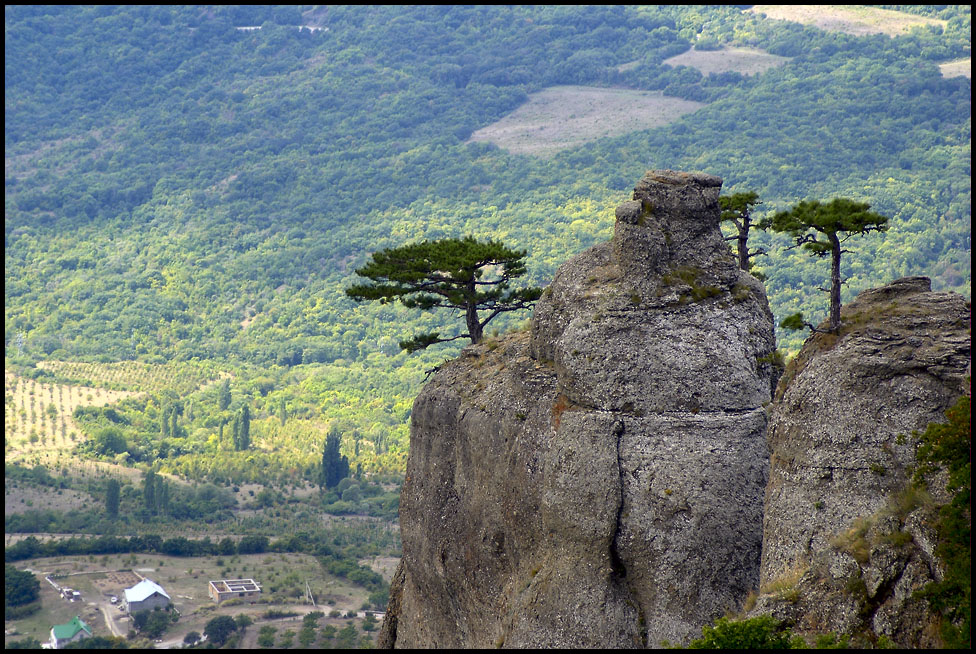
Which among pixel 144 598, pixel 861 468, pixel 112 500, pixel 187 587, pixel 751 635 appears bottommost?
pixel 112 500

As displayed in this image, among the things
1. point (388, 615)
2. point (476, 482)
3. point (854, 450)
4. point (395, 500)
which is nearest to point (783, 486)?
point (854, 450)

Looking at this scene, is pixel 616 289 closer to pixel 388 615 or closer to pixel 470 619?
pixel 470 619

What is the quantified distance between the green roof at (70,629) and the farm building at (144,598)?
529 centimetres

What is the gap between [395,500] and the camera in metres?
169

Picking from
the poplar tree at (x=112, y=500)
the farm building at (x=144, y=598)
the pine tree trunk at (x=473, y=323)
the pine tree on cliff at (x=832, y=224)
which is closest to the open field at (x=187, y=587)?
the farm building at (x=144, y=598)

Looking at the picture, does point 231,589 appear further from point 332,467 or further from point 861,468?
point 861,468

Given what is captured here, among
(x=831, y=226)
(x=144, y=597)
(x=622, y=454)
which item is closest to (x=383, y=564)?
(x=144, y=597)

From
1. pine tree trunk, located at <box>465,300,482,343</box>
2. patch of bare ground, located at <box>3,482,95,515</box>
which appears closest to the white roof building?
patch of bare ground, located at <box>3,482,95,515</box>

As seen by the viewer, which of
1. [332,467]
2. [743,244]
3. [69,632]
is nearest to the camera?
[743,244]

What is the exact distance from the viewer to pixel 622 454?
32594mm

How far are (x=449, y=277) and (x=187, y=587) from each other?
318 ft

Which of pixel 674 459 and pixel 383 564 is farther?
pixel 383 564

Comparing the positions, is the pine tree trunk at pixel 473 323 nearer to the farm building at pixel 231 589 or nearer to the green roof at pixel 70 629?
the green roof at pixel 70 629

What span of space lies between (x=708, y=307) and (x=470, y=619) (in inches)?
457
